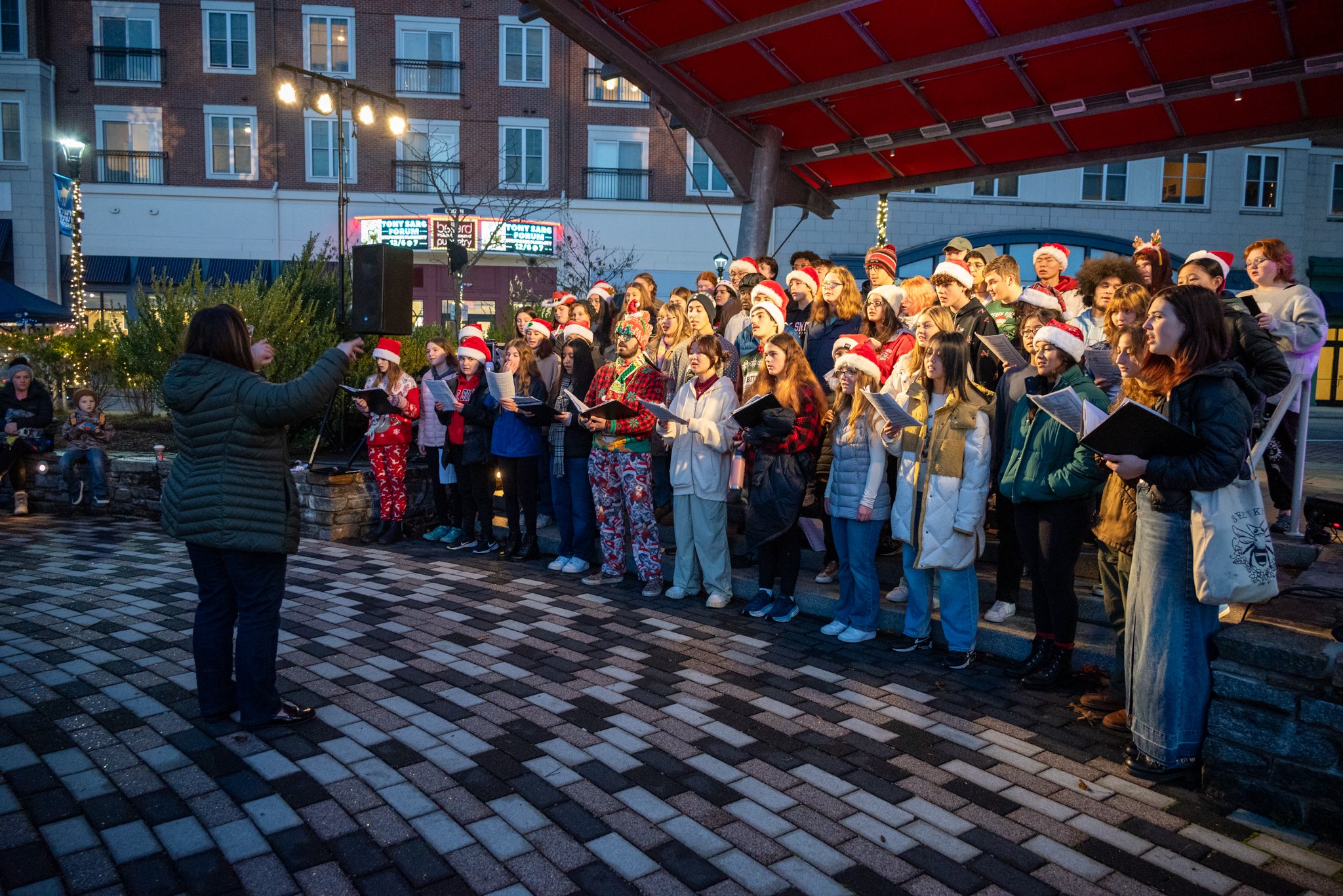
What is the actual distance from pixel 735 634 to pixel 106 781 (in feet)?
11.6

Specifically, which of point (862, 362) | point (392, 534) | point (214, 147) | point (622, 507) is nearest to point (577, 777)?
point (862, 362)

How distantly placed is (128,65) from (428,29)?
9.30 metres

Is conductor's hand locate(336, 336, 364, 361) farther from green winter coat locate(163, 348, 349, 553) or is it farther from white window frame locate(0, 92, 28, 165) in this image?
white window frame locate(0, 92, 28, 165)

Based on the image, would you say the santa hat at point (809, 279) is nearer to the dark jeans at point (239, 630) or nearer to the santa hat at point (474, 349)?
the santa hat at point (474, 349)

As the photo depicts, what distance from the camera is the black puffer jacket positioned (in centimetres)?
374

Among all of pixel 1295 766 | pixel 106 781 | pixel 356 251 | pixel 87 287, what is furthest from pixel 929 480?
pixel 87 287

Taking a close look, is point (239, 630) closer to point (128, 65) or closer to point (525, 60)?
point (525, 60)

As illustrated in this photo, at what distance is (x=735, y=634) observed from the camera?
239 inches

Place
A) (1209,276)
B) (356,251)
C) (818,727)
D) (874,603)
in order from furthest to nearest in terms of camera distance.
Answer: (356,251) < (874,603) < (1209,276) < (818,727)

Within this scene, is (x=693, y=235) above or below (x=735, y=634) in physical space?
above

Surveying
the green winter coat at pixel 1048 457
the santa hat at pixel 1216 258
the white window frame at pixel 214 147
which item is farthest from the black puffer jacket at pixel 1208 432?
the white window frame at pixel 214 147

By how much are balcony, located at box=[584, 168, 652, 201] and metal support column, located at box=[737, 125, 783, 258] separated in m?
21.6

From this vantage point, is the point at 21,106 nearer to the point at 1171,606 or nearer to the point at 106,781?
the point at 106,781

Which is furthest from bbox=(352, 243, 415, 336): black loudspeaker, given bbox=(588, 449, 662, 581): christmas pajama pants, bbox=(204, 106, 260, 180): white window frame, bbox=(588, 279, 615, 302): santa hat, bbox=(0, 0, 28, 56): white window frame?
bbox=(0, 0, 28, 56): white window frame
